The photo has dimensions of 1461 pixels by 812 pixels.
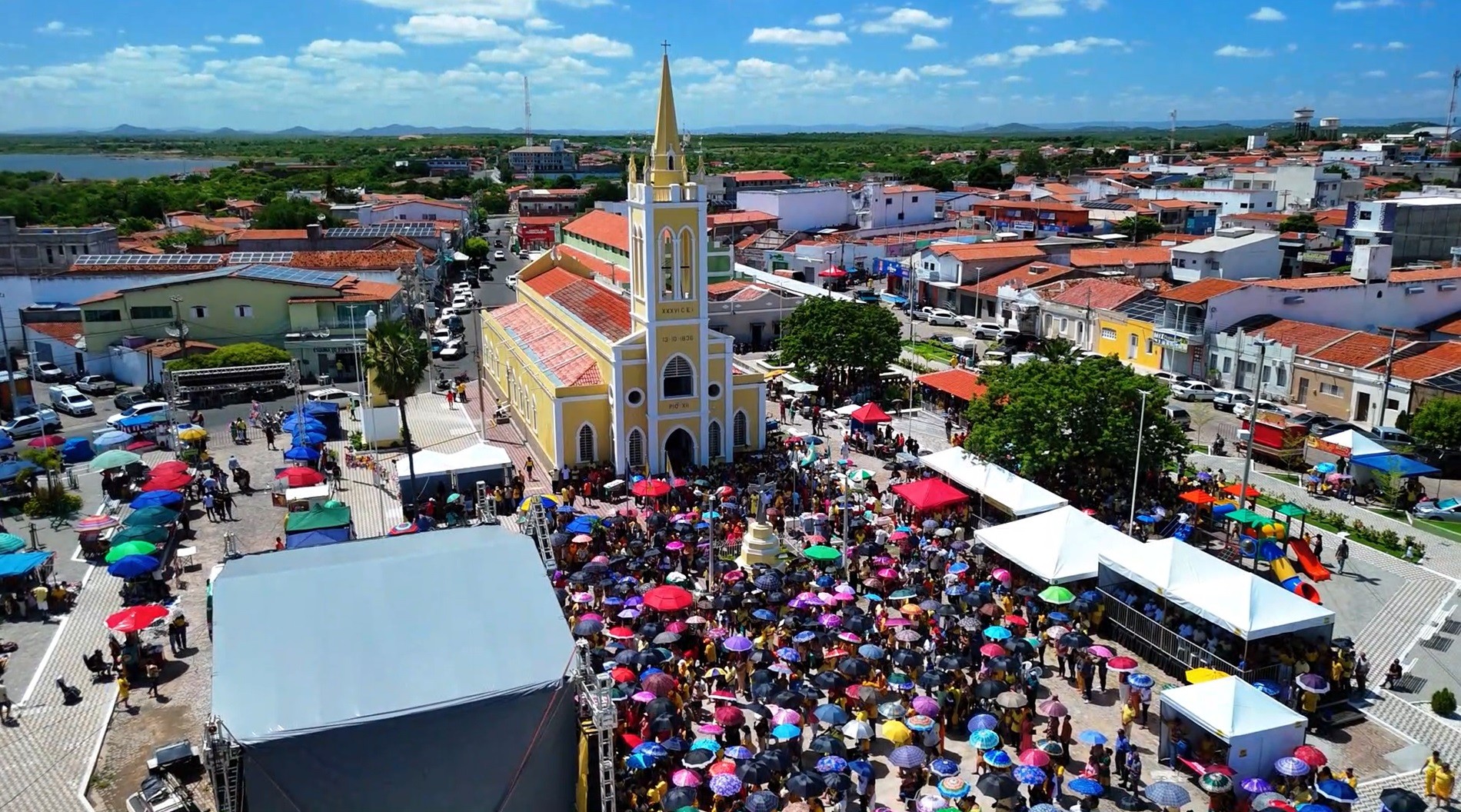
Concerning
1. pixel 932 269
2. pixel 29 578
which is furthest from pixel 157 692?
pixel 932 269

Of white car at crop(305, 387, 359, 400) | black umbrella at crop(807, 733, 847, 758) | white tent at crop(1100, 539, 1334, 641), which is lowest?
white car at crop(305, 387, 359, 400)

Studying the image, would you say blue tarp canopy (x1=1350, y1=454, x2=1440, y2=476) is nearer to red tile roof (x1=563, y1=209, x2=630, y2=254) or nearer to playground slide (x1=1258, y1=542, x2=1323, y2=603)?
playground slide (x1=1258, y1=542, x2=1323, y2=603)

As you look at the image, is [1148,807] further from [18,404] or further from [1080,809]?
[18,404]

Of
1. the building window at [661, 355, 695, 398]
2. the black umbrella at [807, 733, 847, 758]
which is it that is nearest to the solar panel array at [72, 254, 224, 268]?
the building window at [661, 355, 695, 398]

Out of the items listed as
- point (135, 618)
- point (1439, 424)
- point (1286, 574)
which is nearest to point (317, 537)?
point (135, 618)

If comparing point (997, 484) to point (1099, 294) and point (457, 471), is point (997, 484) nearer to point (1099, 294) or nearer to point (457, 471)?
point (457, 471)

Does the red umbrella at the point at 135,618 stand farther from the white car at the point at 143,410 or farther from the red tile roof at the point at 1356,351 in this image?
the red tile roof at the point at 1356,351
